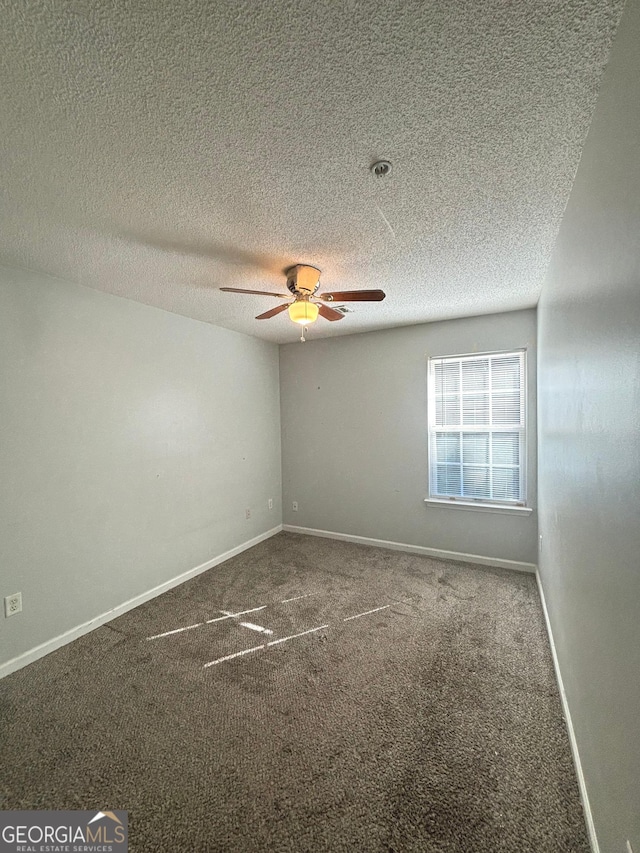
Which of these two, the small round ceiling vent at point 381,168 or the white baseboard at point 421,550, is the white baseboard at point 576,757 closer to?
the white baseboard at point 421,550

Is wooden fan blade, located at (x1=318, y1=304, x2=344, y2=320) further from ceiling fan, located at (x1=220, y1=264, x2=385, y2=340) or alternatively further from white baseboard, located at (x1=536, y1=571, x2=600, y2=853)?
white baseboard, located at (x1=536, y1=571, x2=600, y2=853)

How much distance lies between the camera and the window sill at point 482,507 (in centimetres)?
318

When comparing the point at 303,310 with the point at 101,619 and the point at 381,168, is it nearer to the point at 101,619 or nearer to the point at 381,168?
the point at 381,168

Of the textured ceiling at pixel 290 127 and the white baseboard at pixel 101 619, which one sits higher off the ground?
the textured ceiling at pixel 290 127

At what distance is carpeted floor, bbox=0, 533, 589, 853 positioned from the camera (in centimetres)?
122

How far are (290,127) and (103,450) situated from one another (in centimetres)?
240

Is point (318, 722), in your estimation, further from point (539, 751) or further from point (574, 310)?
point (574, 310)

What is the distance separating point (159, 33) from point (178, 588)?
3.34 meters

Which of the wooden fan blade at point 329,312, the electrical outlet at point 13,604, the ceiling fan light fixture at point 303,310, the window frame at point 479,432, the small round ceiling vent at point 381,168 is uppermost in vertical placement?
the small round ceiling vent at point 381,168

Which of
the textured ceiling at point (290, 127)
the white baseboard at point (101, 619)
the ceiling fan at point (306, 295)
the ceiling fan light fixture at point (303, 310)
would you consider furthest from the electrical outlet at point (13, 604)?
the ceiling fan light fixture at point (303, 310)

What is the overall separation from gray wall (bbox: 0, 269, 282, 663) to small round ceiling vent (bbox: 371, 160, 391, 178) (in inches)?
87.2

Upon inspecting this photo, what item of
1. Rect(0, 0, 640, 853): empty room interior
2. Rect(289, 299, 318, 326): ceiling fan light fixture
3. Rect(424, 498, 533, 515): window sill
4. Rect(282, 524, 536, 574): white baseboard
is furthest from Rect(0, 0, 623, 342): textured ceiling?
Rect(282, 524, 536, 574): white baseboard

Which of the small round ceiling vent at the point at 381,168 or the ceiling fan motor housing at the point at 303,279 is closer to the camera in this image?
the small round ceiling vent at the point at 381,168

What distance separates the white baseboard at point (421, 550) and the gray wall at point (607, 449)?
1725 millimetres
